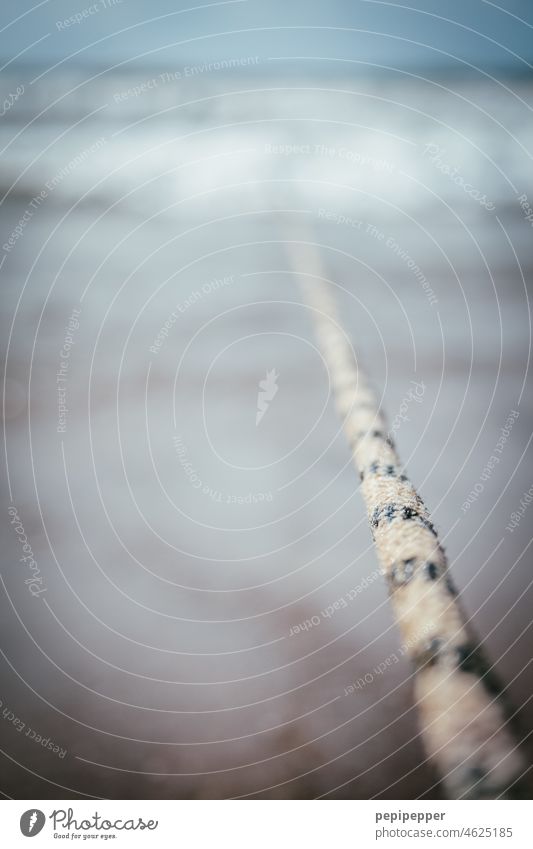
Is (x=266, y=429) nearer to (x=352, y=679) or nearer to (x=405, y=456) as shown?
(x=405, y=456)

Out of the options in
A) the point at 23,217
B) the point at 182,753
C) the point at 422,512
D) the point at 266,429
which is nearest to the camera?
the point at 422,512

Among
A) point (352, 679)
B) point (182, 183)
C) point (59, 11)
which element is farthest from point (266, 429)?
point (59, 11)
